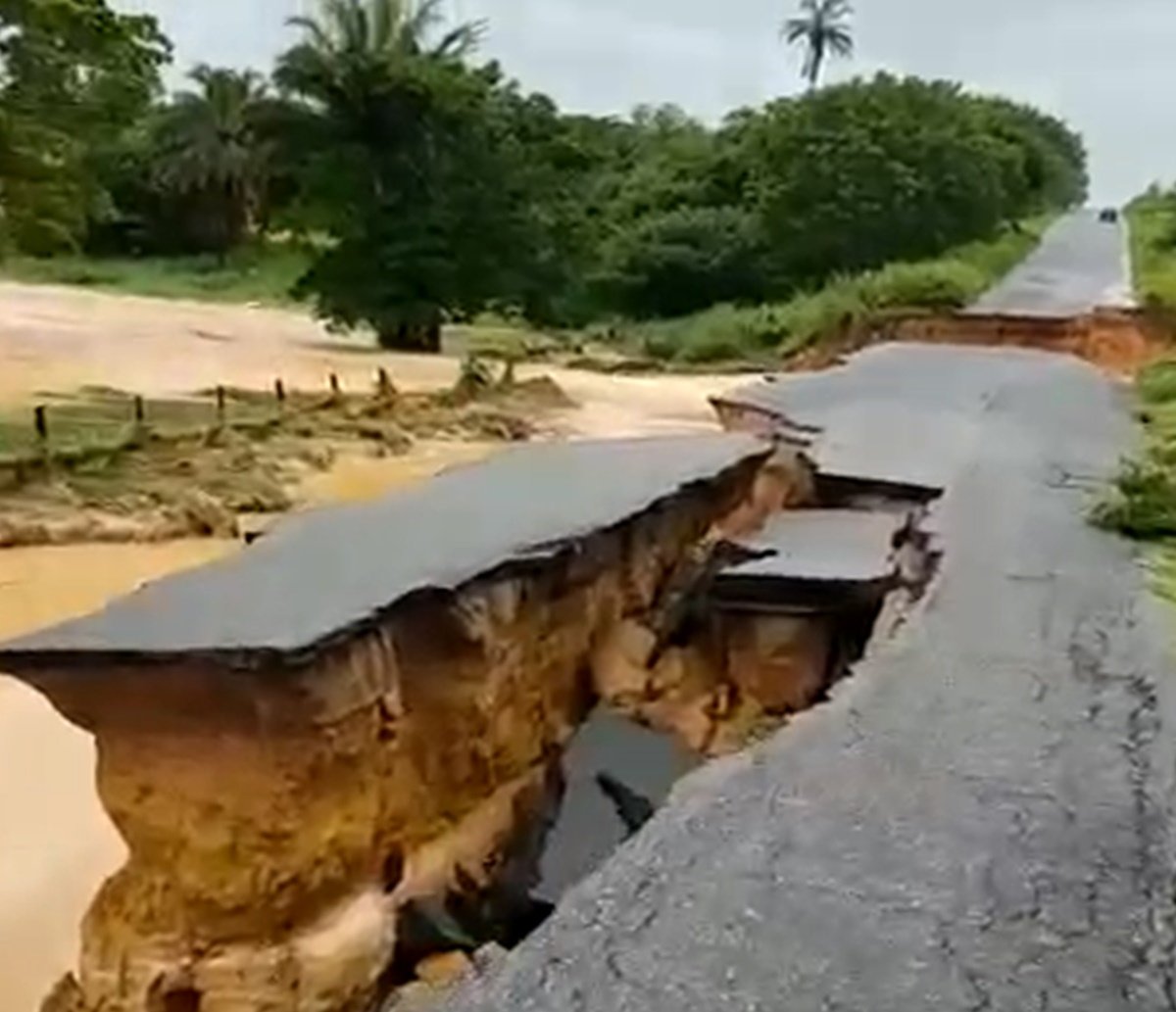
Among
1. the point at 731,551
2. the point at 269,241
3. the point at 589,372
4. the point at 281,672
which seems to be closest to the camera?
the point at 281,672

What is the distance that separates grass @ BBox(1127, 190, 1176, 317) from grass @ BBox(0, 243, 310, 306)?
1820 centimetres

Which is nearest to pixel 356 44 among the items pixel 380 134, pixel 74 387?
pixel 380 134

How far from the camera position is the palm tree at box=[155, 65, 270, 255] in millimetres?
47625

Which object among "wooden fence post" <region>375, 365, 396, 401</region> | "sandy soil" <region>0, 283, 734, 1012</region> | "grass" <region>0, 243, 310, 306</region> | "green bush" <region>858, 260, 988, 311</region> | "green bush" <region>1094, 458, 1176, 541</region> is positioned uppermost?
"green bush" <region>858, 260, 988, 311</region>

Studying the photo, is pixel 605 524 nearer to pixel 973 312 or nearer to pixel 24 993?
pixel 24 993

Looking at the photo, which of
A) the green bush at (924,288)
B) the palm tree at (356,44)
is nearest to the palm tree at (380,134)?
the palm tree at (356,44)

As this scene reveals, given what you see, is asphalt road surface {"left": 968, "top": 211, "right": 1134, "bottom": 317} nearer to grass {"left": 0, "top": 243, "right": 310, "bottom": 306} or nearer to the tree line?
the tree line

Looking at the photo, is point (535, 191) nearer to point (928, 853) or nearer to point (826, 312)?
point (826, 312)

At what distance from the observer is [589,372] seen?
31781mm

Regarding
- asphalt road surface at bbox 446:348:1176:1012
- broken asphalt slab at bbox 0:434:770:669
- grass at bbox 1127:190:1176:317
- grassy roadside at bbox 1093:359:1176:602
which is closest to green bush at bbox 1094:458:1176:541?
grassy roadside at bbox 1093:359:1176:602

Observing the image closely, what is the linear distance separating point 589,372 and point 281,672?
1033 inches

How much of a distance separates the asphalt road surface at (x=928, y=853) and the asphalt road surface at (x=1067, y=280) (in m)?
18.5

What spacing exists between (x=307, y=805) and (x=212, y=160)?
44.1m

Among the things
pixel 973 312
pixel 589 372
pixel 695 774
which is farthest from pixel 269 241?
pixel 695 774
